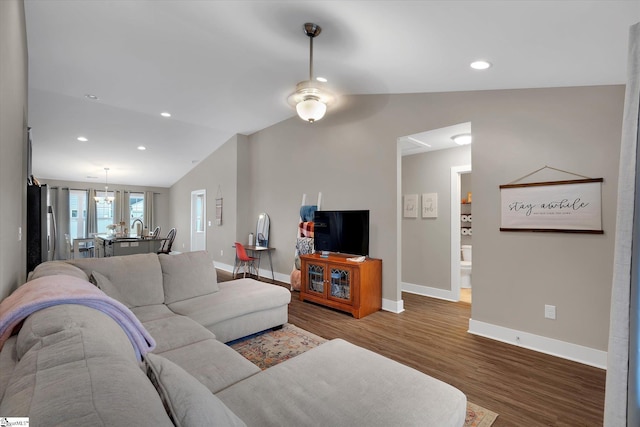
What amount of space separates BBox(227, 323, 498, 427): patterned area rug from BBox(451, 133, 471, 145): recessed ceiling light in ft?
9.88

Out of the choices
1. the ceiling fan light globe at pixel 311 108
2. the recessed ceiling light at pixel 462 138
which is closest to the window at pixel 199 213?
the ceiling fan light globe at pixel 311 108

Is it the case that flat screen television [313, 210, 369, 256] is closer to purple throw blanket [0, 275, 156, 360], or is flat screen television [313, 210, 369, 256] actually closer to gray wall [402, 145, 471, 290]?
gray wall [402, 145, 471, 290]

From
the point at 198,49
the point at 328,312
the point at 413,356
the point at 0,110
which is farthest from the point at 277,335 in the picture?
the point at 198,49

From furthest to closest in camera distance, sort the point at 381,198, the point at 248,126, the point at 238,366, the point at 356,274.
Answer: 1. the point at 248,126
2. the point at 381,198
3. the point at 356,274
4. the point at 238,366

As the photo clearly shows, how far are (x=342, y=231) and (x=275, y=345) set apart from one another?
6.19 feet

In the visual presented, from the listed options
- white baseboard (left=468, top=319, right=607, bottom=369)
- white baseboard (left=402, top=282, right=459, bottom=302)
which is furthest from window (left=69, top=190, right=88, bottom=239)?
white baseboard (left=468, top=319, right=607, bottom=369)

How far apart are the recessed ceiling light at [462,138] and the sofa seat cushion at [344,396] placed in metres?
3.14

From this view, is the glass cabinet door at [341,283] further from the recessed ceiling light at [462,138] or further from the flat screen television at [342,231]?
the recessed ceiling light at [462,138]

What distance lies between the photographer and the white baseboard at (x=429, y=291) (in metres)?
4.50

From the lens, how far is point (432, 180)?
473 centimetres

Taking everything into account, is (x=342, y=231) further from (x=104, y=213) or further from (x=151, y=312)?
(x=104, y=213)

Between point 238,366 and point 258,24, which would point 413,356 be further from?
point 258,24

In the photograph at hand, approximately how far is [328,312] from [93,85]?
15.1ft

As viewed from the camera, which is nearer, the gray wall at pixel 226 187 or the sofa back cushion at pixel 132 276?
the sofa back cushion at pixel 132 276
